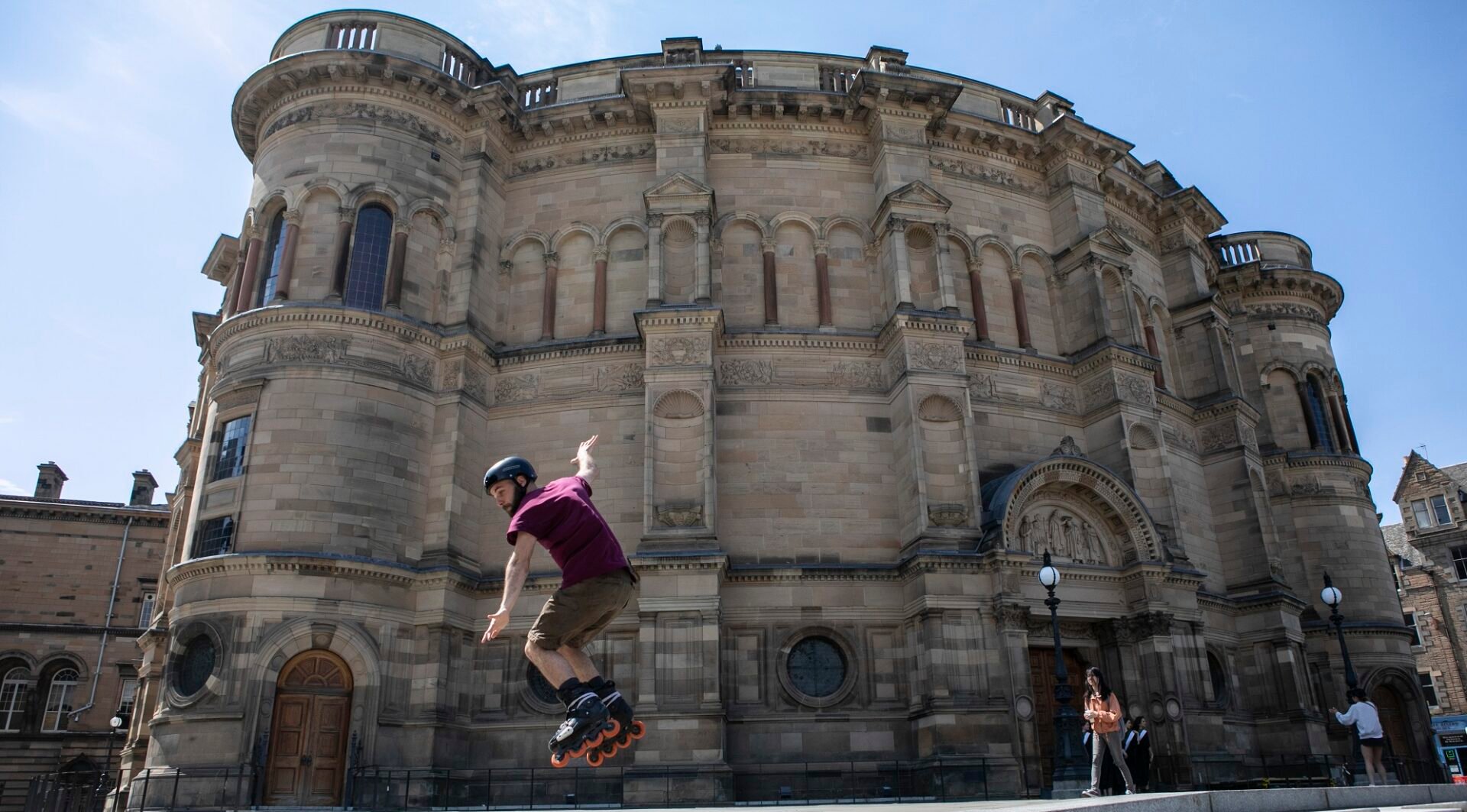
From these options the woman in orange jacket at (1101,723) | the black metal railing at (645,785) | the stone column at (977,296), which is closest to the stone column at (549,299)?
the black metal railing at (645,785)

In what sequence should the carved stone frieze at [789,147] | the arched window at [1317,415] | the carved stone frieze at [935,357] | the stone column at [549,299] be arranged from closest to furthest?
1. the carved stone frieze at [935,357]
2. the stone column at [549,299]
3. the carved stone frieze at [789,147]
4. the arched window at [1317,415]

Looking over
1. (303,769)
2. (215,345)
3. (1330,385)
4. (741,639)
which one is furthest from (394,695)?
(1330,385)

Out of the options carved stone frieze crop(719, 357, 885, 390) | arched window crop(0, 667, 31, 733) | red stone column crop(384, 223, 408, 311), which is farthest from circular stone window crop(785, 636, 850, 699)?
arched window crop(0, 667, 31, 733)

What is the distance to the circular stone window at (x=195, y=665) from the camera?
1862cm

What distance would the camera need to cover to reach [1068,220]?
2644cm

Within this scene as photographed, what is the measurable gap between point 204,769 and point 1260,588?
79.9 ft

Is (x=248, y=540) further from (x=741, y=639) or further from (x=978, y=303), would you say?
(x=978, y=303)

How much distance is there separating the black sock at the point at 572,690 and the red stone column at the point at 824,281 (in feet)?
58.0

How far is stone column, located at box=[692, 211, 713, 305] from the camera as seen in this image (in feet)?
73.0

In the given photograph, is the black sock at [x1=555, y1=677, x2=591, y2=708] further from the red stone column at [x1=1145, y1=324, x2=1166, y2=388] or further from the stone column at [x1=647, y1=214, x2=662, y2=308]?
the red stone column at [x1=1145, y1=324, x2=1166, y2=388]

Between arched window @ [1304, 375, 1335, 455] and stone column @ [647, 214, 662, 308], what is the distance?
75.8 feet

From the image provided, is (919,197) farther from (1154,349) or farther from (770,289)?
(1154,349)

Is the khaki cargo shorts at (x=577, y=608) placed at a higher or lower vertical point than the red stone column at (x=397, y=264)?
lower

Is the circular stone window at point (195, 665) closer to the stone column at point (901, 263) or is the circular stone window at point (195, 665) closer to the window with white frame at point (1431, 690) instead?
the stone column at point (901, 263)
